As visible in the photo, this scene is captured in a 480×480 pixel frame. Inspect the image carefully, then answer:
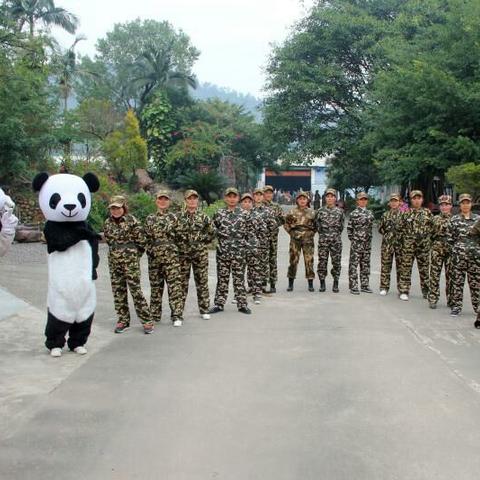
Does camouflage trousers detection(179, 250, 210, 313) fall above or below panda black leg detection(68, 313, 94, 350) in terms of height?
above

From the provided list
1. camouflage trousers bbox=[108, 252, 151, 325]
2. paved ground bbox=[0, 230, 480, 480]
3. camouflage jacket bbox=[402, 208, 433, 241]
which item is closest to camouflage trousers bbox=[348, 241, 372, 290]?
camouflage jacket bbox=[402, 208, 433, 241]

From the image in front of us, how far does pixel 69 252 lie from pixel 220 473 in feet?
13.2

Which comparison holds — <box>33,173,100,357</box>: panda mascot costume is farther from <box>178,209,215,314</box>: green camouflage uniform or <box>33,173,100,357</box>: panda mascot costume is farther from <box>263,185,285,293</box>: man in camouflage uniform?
<box>263,185,285,293</box>: man in camouflage uniform

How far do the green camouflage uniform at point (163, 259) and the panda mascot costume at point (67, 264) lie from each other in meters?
1.43

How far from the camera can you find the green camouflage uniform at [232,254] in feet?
34.3

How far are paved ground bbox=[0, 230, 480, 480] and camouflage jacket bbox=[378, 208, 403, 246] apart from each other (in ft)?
7.93

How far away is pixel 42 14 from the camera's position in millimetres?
45125

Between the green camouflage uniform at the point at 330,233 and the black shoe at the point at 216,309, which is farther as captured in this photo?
the green camouflage uniform at the point at 330,233

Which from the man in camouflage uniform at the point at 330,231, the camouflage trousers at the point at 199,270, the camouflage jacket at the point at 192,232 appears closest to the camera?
the camouflage jacket at the point at 192,232

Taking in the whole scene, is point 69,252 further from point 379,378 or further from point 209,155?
point 209,155

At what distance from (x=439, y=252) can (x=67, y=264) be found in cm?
624

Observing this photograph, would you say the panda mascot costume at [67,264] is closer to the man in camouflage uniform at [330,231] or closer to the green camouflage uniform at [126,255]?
the green camouflage uniform at [126,255]

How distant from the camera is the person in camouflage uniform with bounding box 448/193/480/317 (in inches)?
404

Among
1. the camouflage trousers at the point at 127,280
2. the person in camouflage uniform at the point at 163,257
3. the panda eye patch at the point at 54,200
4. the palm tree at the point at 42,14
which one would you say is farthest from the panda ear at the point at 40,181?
the palm tree at the point at 42,14
